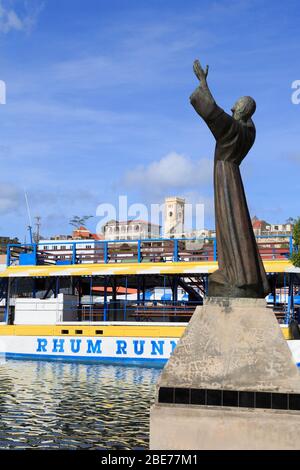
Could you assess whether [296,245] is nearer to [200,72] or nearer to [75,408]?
[75,408]

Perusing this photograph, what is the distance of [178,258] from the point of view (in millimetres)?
25016

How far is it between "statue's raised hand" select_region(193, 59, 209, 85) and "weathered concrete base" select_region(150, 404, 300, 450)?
3.71m

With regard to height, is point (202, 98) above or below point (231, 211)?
above

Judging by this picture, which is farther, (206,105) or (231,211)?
(231,211)

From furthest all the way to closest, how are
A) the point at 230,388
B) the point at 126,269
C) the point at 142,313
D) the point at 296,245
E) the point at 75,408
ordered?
1. the point at 142,313
2. the point at 126,269
3. the point at 296,245
4. the point at 75,408
5. the point at 230,388

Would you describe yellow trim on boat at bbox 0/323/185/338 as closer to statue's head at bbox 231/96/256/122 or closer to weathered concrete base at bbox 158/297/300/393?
statue's head at bbox 231/96/256/122

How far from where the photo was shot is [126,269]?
2402cm

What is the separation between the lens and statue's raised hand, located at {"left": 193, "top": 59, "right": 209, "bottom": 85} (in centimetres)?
699

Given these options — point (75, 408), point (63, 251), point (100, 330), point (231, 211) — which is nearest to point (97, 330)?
point (100, 330)

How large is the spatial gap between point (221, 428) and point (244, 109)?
3811mm

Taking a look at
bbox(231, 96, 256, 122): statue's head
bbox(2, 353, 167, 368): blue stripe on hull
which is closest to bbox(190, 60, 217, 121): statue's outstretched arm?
bbox(231, 96, 256, 122): statue's head
